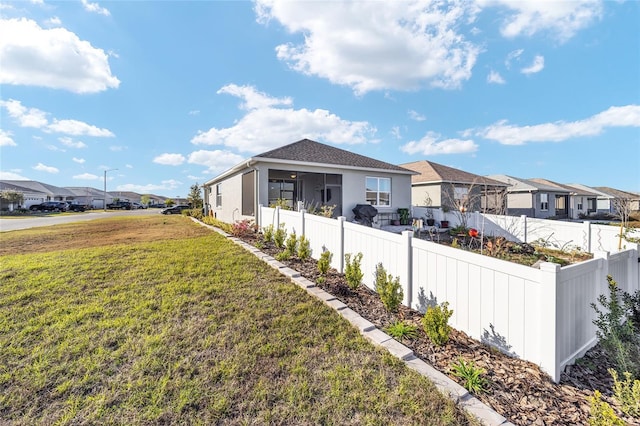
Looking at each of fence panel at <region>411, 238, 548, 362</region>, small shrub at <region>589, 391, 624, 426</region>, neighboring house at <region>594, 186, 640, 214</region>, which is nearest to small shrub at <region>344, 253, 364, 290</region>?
fence panel at <region>411, 238, 548, 362</region>

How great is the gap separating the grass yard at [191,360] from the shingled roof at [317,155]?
23.3ft

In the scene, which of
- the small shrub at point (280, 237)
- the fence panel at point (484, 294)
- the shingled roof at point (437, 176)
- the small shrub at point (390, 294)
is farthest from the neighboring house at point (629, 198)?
the small shrub at point (280, 237)

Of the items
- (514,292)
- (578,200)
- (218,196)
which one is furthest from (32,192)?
(578,200)

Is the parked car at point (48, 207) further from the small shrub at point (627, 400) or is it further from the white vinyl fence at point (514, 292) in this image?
the small shrub at point (627, 400)

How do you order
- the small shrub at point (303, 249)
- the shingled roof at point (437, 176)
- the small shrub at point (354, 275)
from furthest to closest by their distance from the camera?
the shingled roof at point (437, 176) < the small shrub at point (303, 249) < the small shrub at point (354, 275)

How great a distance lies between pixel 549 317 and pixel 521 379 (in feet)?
2.16

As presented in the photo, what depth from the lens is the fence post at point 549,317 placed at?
8.03 ft

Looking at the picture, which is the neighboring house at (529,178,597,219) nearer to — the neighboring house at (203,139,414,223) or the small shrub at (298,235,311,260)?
the neighboring house at (203,139,414,223)

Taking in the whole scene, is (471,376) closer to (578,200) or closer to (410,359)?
(410,359)

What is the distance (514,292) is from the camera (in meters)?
2.77

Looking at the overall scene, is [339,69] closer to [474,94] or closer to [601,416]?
[474,94]

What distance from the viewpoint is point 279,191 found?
16031 mm

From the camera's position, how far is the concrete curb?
2.03 meters

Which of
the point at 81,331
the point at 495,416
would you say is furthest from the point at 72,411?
the point at 495,416
